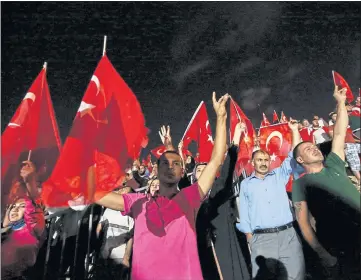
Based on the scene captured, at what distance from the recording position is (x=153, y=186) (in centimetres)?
322

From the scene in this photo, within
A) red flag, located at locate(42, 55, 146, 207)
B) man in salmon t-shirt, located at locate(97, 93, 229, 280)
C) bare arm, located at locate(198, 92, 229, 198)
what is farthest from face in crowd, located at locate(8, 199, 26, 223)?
bare arm, located at locate(198, 92, 229, 198)

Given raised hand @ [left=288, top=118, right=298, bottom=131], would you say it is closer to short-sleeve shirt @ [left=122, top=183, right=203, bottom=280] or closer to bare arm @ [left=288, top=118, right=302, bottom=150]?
bare arm @ [left=288, top=118, right=302, bottom=150]

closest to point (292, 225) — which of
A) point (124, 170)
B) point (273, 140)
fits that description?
point (273, 140)

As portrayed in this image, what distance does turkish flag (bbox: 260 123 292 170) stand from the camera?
3623 millimetres

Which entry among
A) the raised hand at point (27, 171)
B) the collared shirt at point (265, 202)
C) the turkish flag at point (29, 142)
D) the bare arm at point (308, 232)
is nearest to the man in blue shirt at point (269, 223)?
the collared shirt at point (265, 202)

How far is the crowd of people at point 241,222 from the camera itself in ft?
10.7

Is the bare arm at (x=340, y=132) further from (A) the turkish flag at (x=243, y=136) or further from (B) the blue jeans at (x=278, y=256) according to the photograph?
(B) the blue jeans at (x=278, y=256)

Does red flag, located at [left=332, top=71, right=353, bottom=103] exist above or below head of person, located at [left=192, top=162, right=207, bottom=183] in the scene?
above

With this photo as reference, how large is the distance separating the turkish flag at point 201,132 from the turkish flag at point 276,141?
22.0 inches

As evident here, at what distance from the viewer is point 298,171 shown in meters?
3.47

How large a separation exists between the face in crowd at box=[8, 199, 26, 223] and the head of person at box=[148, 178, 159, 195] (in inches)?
51.2

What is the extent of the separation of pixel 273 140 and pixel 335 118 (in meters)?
0.67

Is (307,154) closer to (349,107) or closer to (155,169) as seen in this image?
(349,107)

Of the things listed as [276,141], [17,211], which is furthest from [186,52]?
[17,211]
